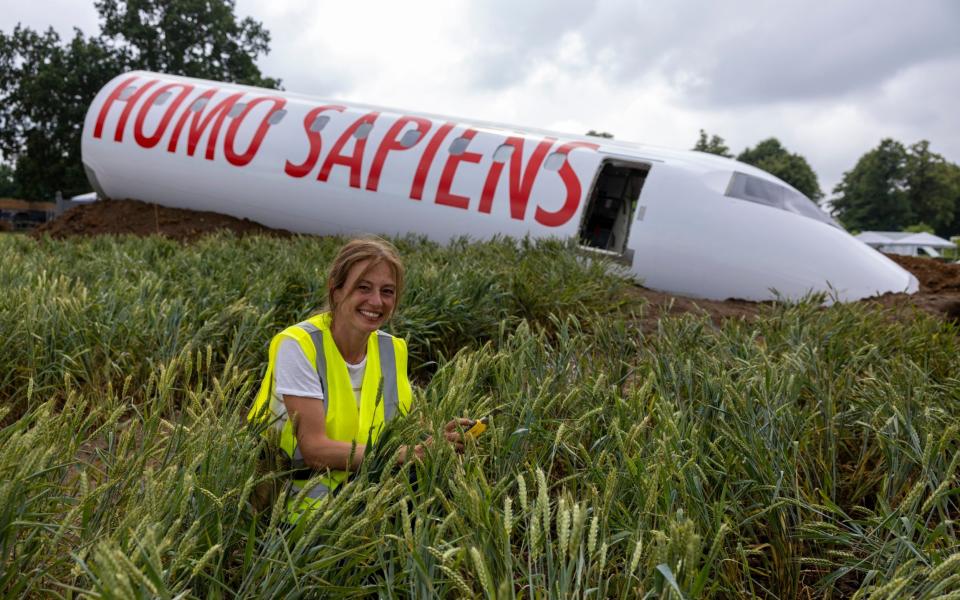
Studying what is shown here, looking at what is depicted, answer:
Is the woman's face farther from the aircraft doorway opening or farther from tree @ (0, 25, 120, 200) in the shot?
tree @ (0, 25, 120, 200)

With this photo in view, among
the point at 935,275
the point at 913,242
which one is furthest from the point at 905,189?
the point at 935,275

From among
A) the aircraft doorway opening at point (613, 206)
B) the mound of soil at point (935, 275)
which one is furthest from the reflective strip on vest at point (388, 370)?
the mound of soil at point (935, 275)

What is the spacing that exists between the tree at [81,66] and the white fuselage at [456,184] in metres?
26.3

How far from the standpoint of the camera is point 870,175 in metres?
75.3

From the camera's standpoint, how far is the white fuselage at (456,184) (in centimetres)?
954

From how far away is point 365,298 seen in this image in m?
2.79

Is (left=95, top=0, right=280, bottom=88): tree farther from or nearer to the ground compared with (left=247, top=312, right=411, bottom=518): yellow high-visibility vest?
farther from the ground

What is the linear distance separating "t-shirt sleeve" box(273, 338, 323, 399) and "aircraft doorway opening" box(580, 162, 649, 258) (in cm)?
1038

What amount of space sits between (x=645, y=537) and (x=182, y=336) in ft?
12.1

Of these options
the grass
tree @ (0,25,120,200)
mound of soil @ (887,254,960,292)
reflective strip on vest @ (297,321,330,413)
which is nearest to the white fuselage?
mound of soil @ (887,254,960,292)

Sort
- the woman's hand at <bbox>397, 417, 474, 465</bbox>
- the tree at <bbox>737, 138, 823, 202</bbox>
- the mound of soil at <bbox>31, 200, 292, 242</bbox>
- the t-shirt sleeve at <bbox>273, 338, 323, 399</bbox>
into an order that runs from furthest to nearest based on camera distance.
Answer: the tree at <bbox>737, 138, 823, 202</bbox> < the mound of soil at <bbox>31, 200, 292, 242</bbox> < the t-shirt sleeve at <bbox>273, 338, 323, 399</bbox> < the woman's hand at <bbox>397, 417, 474, 465</bbox>

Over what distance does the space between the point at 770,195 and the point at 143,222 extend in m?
13.3

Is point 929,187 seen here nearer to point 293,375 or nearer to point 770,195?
point 770,195

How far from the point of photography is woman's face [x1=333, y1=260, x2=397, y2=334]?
2.79 metres
